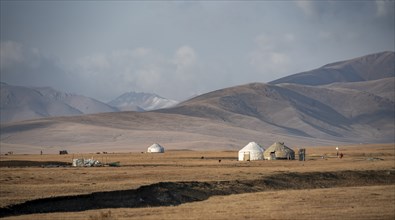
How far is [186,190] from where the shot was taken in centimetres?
3731

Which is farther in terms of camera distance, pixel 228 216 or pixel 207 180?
pixel 207 180

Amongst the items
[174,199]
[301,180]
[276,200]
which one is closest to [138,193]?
[174,199]

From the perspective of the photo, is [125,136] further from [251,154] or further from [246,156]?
[246,156]

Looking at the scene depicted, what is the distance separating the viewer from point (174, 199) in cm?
3541

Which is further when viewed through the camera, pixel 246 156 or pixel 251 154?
pixel 251 154

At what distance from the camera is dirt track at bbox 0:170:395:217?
97.3ft

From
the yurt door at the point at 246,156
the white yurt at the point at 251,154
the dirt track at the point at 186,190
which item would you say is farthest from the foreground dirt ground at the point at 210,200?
the white yurt at the point at 251,154

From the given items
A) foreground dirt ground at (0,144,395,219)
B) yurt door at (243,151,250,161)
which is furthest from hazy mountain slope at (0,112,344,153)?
foreground dirt ground at (0,144,395,219)

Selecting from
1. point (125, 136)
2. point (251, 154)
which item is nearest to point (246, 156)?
point (251, 154)

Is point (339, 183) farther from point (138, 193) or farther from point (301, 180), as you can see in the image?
point (138, 193)

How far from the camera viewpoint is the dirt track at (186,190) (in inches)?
1168

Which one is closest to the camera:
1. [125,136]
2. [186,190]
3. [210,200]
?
[210,200]

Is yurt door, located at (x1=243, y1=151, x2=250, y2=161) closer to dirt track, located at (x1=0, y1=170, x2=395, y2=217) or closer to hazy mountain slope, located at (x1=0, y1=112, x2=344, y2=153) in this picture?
dirt track, located at (x1=0, y1=170, x2=395, y2=217)

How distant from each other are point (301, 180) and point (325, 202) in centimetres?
1427
